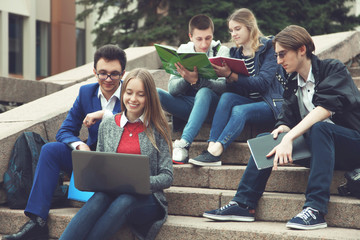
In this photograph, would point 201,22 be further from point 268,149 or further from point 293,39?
point 268,149

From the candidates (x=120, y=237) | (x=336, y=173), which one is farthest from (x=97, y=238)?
(x=336, y=173)

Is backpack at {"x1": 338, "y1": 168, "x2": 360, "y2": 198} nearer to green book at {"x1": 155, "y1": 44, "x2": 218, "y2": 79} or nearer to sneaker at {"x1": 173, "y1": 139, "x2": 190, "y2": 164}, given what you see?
sneaker at {"x1": 173, "y1": 139, "x2": 190, "y2": 164}

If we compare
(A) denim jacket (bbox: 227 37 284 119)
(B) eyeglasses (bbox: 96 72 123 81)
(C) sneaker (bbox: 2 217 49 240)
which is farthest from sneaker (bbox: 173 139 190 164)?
(C) sneaker (bbox: 2 217 49 240)

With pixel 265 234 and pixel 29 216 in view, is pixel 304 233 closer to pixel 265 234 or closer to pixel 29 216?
pixel 265 234

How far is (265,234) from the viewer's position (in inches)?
139

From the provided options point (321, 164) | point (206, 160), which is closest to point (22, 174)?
point (206, 160)

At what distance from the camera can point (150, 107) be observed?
3.87 metres

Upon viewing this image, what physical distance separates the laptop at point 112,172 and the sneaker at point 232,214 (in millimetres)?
606

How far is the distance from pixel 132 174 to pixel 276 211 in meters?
1.12

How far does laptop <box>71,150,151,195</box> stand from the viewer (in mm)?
3488

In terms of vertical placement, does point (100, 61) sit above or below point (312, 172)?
above

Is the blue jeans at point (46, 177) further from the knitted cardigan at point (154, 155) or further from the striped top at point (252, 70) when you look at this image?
the striped top at point (252, 70)

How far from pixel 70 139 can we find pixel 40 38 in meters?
17.8

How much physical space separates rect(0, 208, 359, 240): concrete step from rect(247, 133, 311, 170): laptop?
43 cm
